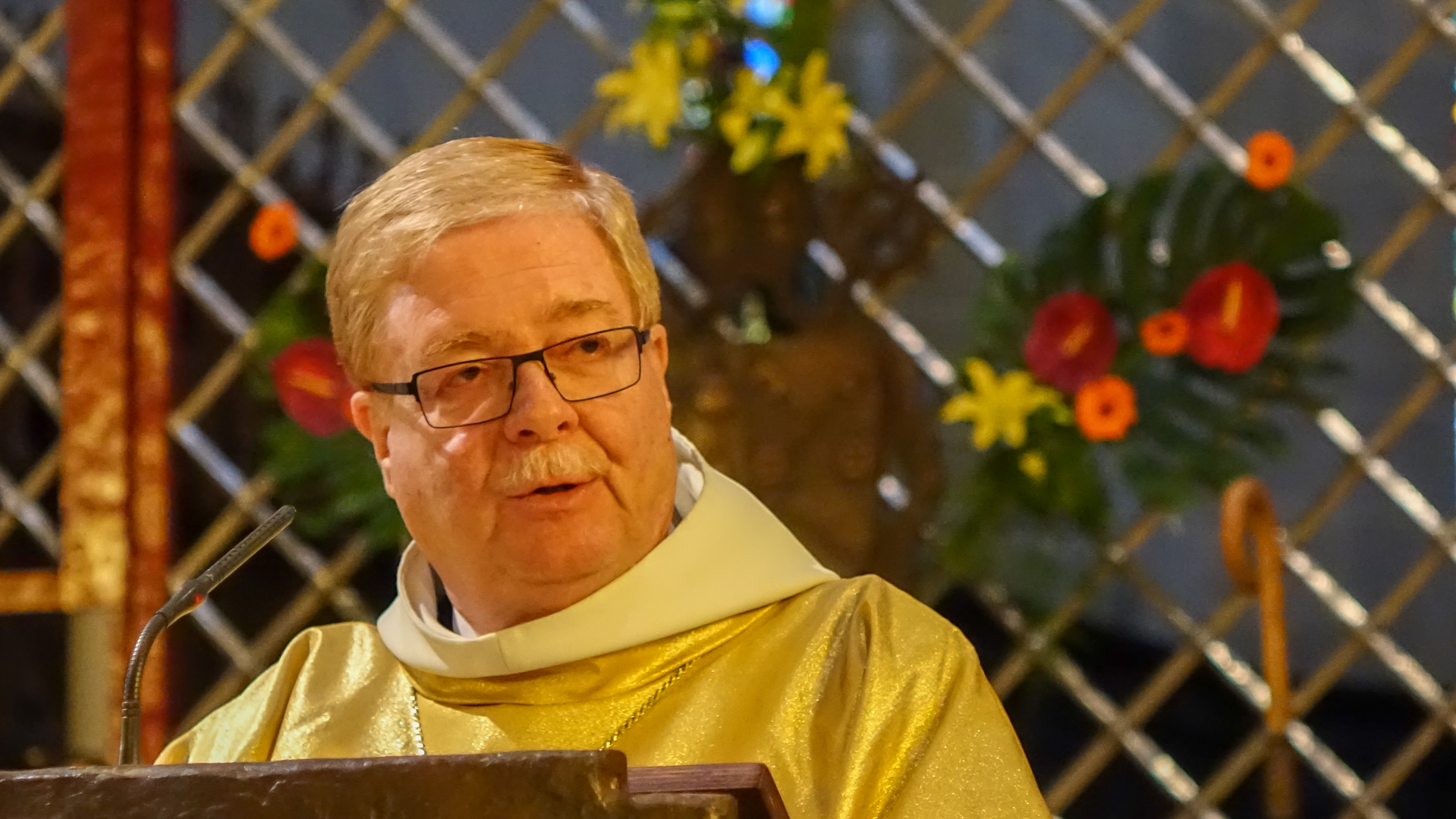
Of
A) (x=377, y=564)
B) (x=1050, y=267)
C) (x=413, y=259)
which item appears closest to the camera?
(x=413, y=259)

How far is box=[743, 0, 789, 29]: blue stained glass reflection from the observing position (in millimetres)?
1852

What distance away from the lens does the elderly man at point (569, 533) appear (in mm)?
972

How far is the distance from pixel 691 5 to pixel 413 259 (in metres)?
0.94

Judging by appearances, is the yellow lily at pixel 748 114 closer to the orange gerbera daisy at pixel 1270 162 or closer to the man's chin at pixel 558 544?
the orange gerbera daisy at pixel 1270 162

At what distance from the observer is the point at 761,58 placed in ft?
6.12

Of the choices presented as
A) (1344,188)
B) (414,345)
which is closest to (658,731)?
(414,345)

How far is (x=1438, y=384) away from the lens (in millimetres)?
1788

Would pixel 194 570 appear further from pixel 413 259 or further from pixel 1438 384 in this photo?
pixel 1438 384

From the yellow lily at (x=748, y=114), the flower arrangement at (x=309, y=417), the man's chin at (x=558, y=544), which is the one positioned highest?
the yellow lily at (x=748, y=114)

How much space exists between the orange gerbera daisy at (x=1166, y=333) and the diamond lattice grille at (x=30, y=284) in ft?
4.84

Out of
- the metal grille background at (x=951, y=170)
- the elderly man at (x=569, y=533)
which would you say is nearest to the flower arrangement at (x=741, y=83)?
the metal grille background at (x=951, y=170)

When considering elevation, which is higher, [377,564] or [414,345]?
[414,345]

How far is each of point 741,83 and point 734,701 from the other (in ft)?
3.26

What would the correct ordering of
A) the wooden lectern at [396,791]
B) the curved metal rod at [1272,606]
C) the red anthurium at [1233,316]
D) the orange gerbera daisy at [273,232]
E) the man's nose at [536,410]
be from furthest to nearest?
the orange gerbera daisy at [273,232], the red anthurium at [1233,316], the curved metal rod at [1272,606], the man's nose at [536,410], the wooden lectern at [396,791]
